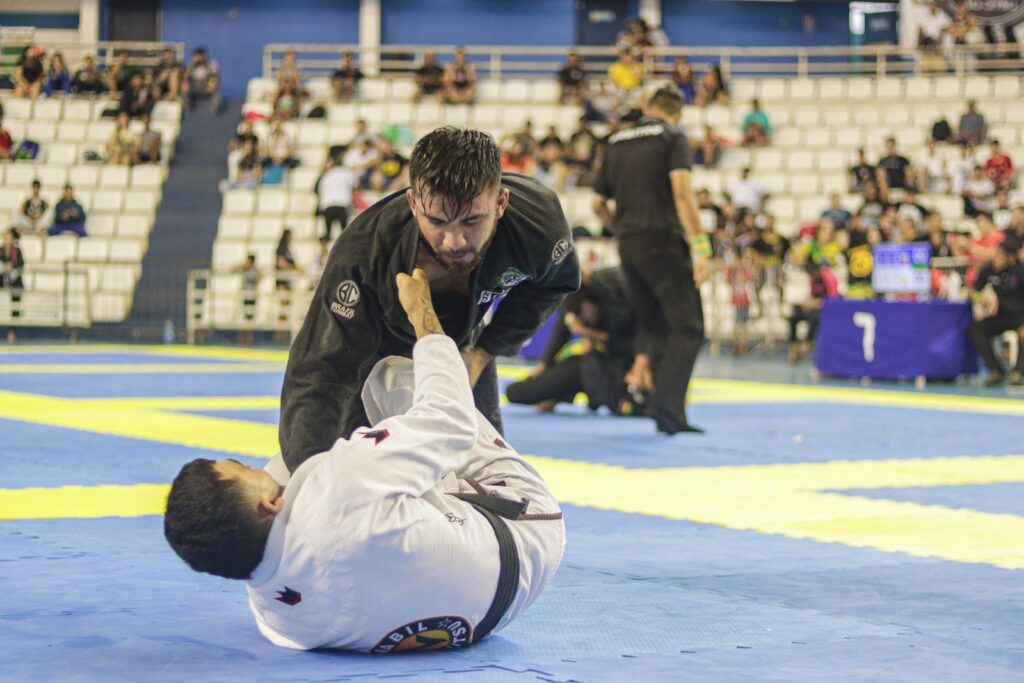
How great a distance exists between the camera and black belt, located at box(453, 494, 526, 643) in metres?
3.37

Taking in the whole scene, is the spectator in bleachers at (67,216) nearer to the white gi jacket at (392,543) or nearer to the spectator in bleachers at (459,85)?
the spectator in bleachers at (459,85)

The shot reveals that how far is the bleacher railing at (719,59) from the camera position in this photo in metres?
24.9

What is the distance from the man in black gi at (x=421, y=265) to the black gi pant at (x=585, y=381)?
6174 millimetres

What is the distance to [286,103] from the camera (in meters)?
24.9

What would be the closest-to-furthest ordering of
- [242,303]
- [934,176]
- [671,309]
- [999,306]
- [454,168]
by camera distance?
[454,168], [671,309], [999,306], [242,303], [934,176]

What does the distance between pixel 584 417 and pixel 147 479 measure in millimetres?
4462

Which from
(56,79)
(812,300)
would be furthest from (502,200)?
(56,79)

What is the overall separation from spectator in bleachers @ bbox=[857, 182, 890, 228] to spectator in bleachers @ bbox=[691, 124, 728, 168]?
282 cm

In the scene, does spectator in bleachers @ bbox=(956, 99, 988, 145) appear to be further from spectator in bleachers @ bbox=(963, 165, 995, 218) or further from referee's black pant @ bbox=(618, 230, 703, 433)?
referee's black pant @ bbox=(618, 230, 703, 433)

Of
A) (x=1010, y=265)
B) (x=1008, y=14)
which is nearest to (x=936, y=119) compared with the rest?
(x=1008, y=14)

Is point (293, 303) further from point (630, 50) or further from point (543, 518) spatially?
point (543, 518)

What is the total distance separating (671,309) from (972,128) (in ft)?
50.0

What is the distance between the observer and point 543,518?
139 inches

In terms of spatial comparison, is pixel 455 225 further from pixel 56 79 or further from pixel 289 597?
pixel 56 79
